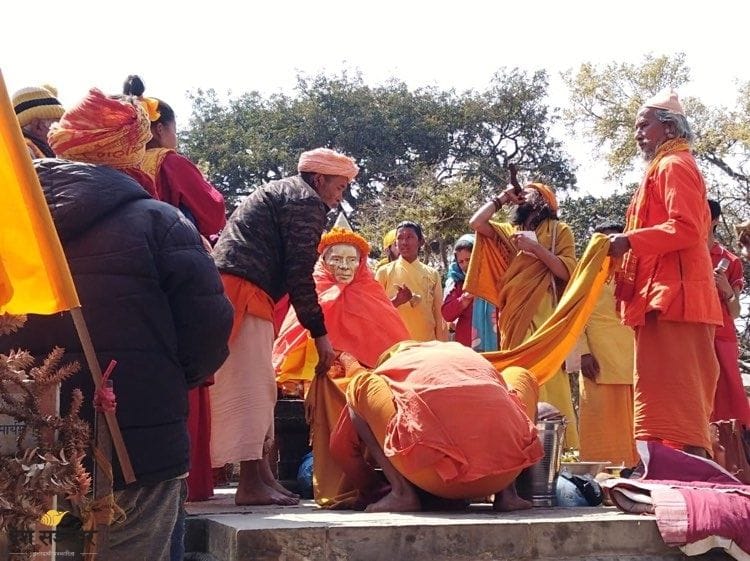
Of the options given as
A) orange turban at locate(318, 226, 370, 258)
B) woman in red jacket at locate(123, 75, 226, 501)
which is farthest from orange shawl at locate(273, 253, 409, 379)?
Answer: woman in red jacket at locate(123, 75, 226, 501)

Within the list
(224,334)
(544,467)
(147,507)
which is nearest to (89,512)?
(147,507)

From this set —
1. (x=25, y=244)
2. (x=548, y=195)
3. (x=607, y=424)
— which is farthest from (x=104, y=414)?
(x=607, y=424)

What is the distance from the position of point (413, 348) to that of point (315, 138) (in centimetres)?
3789

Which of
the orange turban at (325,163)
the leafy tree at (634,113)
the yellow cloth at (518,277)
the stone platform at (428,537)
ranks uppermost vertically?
the leafy tree at (634,113)

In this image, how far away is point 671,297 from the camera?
591cm

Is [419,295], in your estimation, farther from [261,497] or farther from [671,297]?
[261,497]

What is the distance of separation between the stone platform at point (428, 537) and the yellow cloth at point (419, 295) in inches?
212

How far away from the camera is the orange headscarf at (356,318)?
7.59 m

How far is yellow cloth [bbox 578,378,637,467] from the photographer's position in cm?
848

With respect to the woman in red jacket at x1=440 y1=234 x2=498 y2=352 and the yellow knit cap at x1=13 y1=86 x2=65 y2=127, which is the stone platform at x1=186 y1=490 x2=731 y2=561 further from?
the woman in red jacket at x1=440 y1=234 x2=498 y2=352

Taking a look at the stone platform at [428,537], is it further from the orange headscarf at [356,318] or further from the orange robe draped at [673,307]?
the orange headscarf at [356,318]

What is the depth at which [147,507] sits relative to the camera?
3.72 metres

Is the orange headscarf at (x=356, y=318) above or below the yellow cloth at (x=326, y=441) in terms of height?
above

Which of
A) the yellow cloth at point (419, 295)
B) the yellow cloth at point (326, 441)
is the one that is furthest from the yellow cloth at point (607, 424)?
the yellow cloth at point (326, 441)
